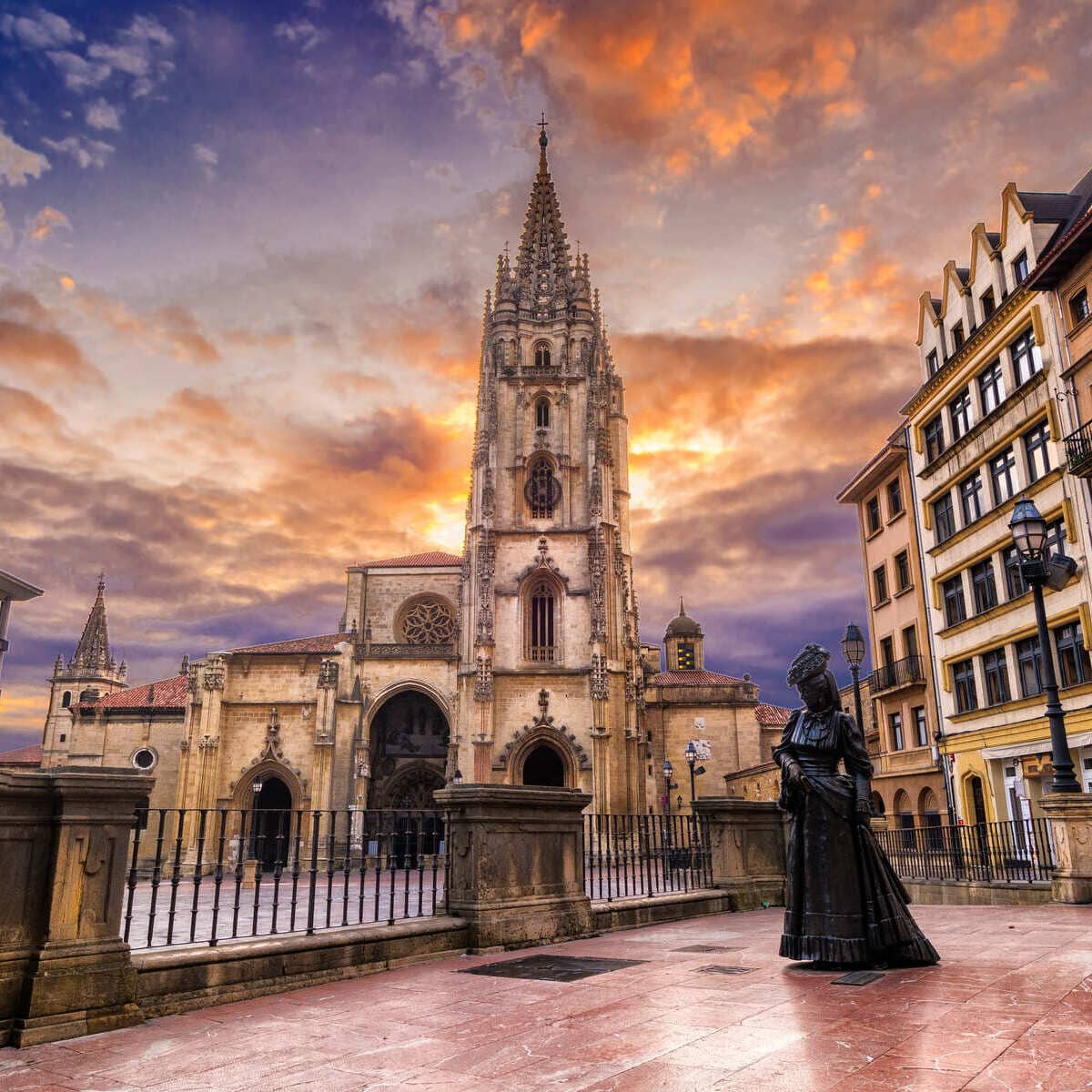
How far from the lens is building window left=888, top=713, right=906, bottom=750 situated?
30.2m

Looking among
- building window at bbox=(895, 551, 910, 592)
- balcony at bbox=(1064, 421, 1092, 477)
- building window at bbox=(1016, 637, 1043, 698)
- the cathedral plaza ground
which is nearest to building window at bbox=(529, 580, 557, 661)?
building window at bbox=(895, 551, 910, 592)

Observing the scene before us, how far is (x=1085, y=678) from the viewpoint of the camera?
67.1 feet

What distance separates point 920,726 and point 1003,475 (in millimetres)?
9116

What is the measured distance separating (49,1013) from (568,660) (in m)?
36.4

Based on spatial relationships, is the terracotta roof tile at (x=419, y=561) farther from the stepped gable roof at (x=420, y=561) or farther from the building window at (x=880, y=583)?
the building window at (x=880, y=583)

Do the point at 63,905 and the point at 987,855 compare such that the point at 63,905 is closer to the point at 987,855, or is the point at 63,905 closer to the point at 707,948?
the point at 707,948

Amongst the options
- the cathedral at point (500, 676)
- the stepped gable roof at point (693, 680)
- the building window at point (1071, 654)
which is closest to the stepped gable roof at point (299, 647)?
the cathedral at point (500, 676)

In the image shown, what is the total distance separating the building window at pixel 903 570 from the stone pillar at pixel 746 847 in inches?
766

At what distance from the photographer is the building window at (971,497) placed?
989 inches

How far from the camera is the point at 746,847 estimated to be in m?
12.5

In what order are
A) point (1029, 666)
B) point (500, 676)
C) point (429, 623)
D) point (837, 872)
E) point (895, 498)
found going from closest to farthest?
point (837, 872) < point (1029, 666) < point (895, 498) < point (500, 676) < point (429, 623)

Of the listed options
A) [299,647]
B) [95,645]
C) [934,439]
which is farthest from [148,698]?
[934,439]

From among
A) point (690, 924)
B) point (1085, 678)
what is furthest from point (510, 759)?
point (690, 924)

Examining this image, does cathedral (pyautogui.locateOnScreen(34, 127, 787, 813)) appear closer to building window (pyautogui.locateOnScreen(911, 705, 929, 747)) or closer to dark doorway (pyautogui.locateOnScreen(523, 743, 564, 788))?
dark doorway (pyautogui.locateOnScreen(523, 743, 564, 788))
